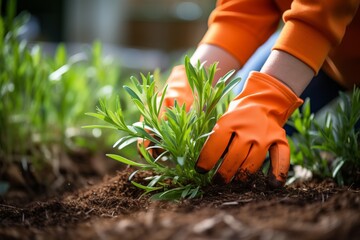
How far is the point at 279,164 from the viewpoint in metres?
1.37

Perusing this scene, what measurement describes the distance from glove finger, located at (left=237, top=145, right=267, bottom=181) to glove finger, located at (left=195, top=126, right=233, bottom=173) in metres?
0.07

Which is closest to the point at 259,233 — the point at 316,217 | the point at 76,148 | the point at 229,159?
the point at 316,217

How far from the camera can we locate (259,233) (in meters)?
0.86

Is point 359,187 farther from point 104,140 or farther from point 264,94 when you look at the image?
point 104,140

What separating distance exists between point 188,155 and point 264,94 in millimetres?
Result: 266

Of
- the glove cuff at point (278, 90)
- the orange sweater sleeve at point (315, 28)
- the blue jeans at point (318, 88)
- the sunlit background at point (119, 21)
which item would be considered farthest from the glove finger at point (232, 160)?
the sunlit background at point (119, 21)

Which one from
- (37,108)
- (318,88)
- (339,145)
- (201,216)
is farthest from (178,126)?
(37,108)

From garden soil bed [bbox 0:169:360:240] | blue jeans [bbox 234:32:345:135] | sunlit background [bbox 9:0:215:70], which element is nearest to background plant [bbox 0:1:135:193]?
blue jeans [bbox 234:32:345:135]

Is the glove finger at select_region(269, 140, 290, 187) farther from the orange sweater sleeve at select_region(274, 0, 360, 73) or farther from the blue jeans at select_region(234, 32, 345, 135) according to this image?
the blue jeans at select_region(234, 32, 345, 135)

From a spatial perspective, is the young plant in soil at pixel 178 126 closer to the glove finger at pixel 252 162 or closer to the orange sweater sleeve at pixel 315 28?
the glove finger at pixel 252 162

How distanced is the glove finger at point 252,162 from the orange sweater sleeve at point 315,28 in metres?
0.28

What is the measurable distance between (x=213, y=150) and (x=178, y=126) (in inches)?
4.4

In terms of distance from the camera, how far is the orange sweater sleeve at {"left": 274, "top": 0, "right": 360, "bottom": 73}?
4.53 ft

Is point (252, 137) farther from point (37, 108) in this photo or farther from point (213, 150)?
point (37, 108)
